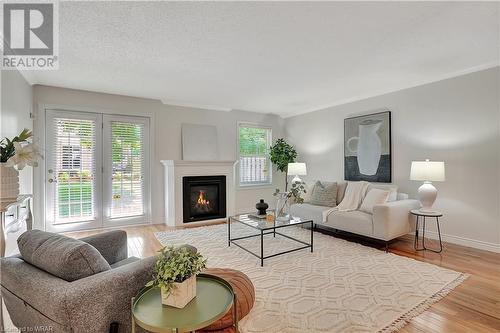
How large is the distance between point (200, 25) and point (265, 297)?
2.58 m

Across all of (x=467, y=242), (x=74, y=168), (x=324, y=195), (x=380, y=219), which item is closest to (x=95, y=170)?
(x=74, y=168)

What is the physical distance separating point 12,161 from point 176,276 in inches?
47.5

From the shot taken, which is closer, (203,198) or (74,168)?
(74,168)

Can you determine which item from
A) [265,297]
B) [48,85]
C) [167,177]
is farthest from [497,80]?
[48,85]

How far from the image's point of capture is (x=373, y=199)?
149 inches

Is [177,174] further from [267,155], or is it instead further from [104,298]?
[104,298]

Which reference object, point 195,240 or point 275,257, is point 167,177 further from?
point 275,257

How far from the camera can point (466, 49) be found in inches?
114

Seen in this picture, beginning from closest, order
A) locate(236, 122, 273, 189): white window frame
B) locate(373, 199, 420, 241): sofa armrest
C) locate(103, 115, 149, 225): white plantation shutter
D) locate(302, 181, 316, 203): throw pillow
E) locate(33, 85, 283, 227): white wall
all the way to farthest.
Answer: locate(373, 199, 420, 241): sofa armrest → locate(33, 85, 283, 227): white wall → locate(103, 115, 149, 225): white plantation shutter → locate(302, 181, 316, 203): throw pillow → locate(236, 122, 273, 189): white window frame

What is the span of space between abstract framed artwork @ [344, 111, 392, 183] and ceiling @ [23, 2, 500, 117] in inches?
23.3

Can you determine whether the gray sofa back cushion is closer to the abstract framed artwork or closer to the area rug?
the area rug

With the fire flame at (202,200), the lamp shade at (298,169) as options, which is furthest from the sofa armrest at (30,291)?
the lamp shade at (298,169)

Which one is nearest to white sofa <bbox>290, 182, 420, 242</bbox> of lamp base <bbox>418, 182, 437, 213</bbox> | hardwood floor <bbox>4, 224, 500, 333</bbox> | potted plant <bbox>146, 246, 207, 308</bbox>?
lamp base <bbox>418, 182, 437, 213</bbox>

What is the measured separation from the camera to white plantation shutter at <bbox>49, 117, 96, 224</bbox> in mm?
4266
